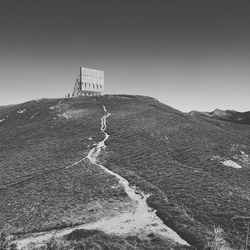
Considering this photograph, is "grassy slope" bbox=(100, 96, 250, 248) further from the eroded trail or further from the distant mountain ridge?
the distant mountain ridge

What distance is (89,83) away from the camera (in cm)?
9969

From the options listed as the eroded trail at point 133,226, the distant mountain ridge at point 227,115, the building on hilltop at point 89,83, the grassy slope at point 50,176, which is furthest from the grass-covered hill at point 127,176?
the distant mountain ridge at point 227,115

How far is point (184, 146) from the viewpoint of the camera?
4750 cm

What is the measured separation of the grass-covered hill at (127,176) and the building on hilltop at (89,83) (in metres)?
30.5

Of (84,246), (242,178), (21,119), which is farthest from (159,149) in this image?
(21,119)

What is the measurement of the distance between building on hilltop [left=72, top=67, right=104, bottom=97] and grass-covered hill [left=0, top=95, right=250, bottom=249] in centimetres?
3053

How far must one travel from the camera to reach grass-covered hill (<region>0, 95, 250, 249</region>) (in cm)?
2512

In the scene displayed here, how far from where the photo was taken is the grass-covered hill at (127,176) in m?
25.1

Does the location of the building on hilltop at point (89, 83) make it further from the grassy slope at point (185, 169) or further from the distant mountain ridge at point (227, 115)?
the distant mountain ridge at point (227, 115)

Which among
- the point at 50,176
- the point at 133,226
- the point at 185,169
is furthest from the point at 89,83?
the point at 133,226

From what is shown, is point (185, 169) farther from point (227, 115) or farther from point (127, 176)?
point (227, 115)

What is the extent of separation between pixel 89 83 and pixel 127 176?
68711mm

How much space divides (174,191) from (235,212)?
23.2 feet

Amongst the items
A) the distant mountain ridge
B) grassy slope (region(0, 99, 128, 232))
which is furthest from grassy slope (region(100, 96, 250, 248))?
the distant mountain ridge
